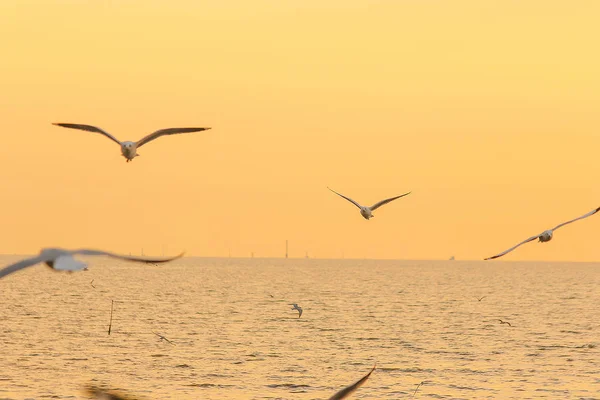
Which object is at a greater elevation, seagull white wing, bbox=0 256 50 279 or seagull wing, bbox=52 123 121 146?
seagull wing, bbox=52 123 121 146

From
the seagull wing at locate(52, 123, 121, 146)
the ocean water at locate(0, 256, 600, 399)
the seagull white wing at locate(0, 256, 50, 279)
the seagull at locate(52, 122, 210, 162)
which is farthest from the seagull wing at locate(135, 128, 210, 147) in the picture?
the ocean water at locate(0, 256, 600, 399)

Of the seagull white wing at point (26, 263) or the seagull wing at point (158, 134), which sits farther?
the seagull wing at point (158, 134)

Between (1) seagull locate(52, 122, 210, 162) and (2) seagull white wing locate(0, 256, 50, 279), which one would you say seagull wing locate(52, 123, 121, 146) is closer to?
(1) seagull locate(52, 122, 210, 162)

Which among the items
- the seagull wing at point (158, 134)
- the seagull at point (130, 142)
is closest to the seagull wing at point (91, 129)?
the seagull at point (130, 142)

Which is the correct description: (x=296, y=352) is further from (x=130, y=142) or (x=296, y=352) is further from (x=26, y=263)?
(x=26, y=263)

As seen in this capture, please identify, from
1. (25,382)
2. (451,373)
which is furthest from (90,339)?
(451,373)

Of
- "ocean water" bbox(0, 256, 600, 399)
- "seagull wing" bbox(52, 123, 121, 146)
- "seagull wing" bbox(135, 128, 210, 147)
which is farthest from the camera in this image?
"ocean water" bbox(0, 256, 600, 399)

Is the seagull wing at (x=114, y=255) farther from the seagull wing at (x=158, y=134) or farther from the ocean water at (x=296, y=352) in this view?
the ocean water at (x=296, y=352)

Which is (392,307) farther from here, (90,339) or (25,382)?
(25,382)

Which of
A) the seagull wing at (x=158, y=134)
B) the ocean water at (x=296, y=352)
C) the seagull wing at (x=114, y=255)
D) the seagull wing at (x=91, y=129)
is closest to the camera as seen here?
the seagull wing at (x=114, y=255)

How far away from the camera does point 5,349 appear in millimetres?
77938

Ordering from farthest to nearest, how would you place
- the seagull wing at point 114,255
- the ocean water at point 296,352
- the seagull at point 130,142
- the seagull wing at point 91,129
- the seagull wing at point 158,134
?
the ocean water at point 296,352, the seagull wing at point 91,129, the seagull at point 130,142, the seagull wing at point 158,134, the seagull wing at point 114,255

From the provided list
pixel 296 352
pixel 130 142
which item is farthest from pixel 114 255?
pixel 296 352

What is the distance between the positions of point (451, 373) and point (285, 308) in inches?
2922
